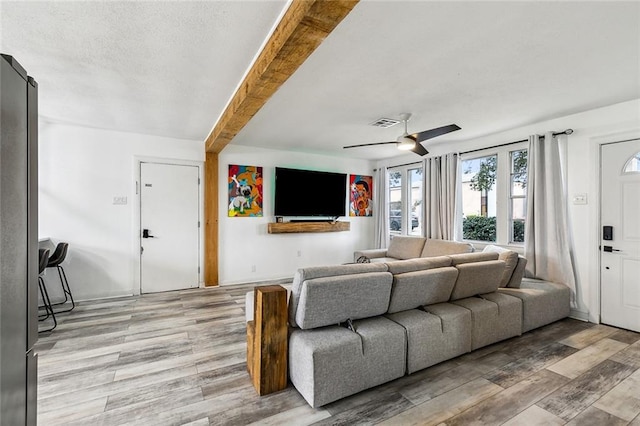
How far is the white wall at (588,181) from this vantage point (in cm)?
338

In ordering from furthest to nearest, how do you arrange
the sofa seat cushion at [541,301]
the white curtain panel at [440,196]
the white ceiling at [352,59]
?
the white curtain panel at [440,196]
the sofa seat cushion at [541,301]
the white ceiling at [352,59]

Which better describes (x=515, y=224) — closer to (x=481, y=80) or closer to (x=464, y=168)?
(x=464, y=168)

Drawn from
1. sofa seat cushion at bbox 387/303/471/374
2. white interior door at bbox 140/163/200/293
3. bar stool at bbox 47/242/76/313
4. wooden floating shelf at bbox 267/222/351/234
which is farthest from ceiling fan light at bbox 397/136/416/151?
bar stool at bbox 47/242/76/313

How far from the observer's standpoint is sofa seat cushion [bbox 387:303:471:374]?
7.63 ft

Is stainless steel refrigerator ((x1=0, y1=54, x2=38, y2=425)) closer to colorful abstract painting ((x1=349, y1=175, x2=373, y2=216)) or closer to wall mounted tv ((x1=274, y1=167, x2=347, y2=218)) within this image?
wall mounted tv ((x1=274, y1=167, x2=347, y2=218))

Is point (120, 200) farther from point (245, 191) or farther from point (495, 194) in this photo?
point (495, 194)

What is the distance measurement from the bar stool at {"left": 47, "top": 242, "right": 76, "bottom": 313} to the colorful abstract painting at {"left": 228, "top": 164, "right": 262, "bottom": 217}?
233 centimetres

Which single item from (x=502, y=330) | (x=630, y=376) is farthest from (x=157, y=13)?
(x=630, y=376)

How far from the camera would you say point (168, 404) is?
6.63ft

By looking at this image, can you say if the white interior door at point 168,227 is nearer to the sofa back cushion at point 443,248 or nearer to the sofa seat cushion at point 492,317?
the sofa back cushion at point 443,248

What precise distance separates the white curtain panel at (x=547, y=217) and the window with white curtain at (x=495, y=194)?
0.26 meters

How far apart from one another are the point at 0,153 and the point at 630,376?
4.09 meters

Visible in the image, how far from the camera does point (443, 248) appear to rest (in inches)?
187

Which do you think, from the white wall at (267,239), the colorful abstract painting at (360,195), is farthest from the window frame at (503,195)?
the white wall at (267,239)
